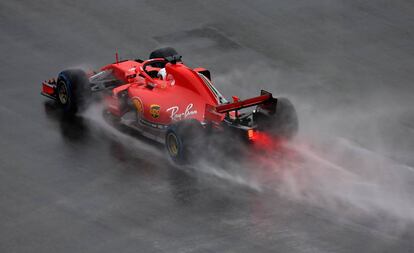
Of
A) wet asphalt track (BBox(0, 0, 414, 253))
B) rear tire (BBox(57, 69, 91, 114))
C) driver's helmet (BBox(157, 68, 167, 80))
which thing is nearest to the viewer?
wet asphalt track (BBox(0, 0, 414, 253))

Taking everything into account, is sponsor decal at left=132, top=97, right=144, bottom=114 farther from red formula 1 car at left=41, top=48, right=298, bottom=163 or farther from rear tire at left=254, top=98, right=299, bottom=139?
rear tire at left=254, top=98, right=299, bottom=139

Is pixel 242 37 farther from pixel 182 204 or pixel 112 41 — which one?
pixel 182 204

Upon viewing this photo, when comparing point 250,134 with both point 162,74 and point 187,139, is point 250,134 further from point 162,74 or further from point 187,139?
point 162,74

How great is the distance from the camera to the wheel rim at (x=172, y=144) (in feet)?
73.8

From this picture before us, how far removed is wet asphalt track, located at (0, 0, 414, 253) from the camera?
19.4 m

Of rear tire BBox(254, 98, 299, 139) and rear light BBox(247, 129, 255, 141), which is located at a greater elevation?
rear tire BBox(254, 98, 299, 139)

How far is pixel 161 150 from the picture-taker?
23375 millimetres

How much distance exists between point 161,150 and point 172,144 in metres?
0.82

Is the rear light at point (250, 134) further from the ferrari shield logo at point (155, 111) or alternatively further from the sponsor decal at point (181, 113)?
the ferrari shield logo at point (155, 111)

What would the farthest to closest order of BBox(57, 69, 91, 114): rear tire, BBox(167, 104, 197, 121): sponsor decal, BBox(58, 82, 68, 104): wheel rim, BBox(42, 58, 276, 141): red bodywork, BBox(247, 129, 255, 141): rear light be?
1. BBox(58, 82, 68, 104): wheel rim
2. BBox(57, 69, 91, 114): rear tire
3. BBox(167, 104, 197, 121): sponsor decal
4. BBox(42, 58, 276, 141): red bodywork
5. BBox(247, 129, 255, 141): rear light

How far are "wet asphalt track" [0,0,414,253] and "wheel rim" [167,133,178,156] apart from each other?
31 cm

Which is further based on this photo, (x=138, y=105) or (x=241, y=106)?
(x=138, y=105)

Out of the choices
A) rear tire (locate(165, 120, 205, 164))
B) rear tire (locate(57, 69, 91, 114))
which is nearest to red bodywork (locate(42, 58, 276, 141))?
rear tire (locate(57, 69, 91, 114))

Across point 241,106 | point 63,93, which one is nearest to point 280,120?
point 241,106
